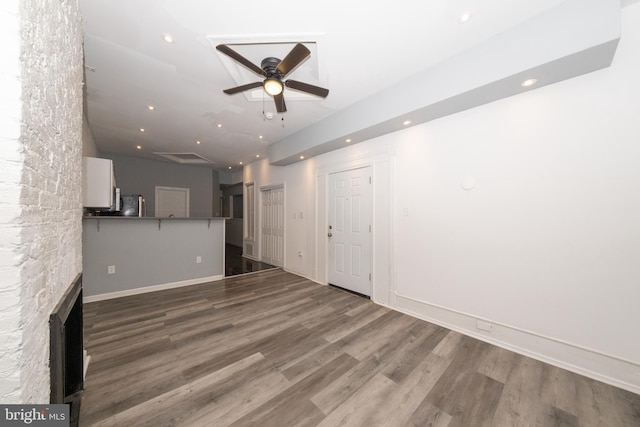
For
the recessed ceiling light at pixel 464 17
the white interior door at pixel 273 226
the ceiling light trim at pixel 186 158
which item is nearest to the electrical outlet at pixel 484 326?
the recessed ceiling light at pixel 464 17

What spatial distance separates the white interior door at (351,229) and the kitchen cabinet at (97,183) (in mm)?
2973

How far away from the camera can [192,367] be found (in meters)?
1.80

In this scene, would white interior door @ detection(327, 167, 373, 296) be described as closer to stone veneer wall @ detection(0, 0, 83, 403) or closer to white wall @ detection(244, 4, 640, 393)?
white wall @ detection(244, 4, 640, 393)

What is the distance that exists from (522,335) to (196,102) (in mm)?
4630

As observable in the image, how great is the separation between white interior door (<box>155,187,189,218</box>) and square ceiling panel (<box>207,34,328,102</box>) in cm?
547

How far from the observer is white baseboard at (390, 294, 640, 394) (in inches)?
65.7

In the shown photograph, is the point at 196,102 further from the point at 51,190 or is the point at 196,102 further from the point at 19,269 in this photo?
the point at 19,269

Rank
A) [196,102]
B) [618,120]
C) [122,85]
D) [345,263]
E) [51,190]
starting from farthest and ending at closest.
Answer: [345,263]
[196,102]
[122,85]
[618,120]
[51,190]

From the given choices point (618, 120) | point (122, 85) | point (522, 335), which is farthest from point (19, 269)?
point (618, 120)

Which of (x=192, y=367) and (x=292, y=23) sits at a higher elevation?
(x=292, y=23)

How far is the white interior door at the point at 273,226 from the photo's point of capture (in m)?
5.20

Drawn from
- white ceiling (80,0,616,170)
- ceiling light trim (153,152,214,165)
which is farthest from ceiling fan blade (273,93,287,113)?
ceiling light trim (153,152,214,165)

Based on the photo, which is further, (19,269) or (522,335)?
(522,335)

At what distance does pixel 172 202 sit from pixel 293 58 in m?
6.73
